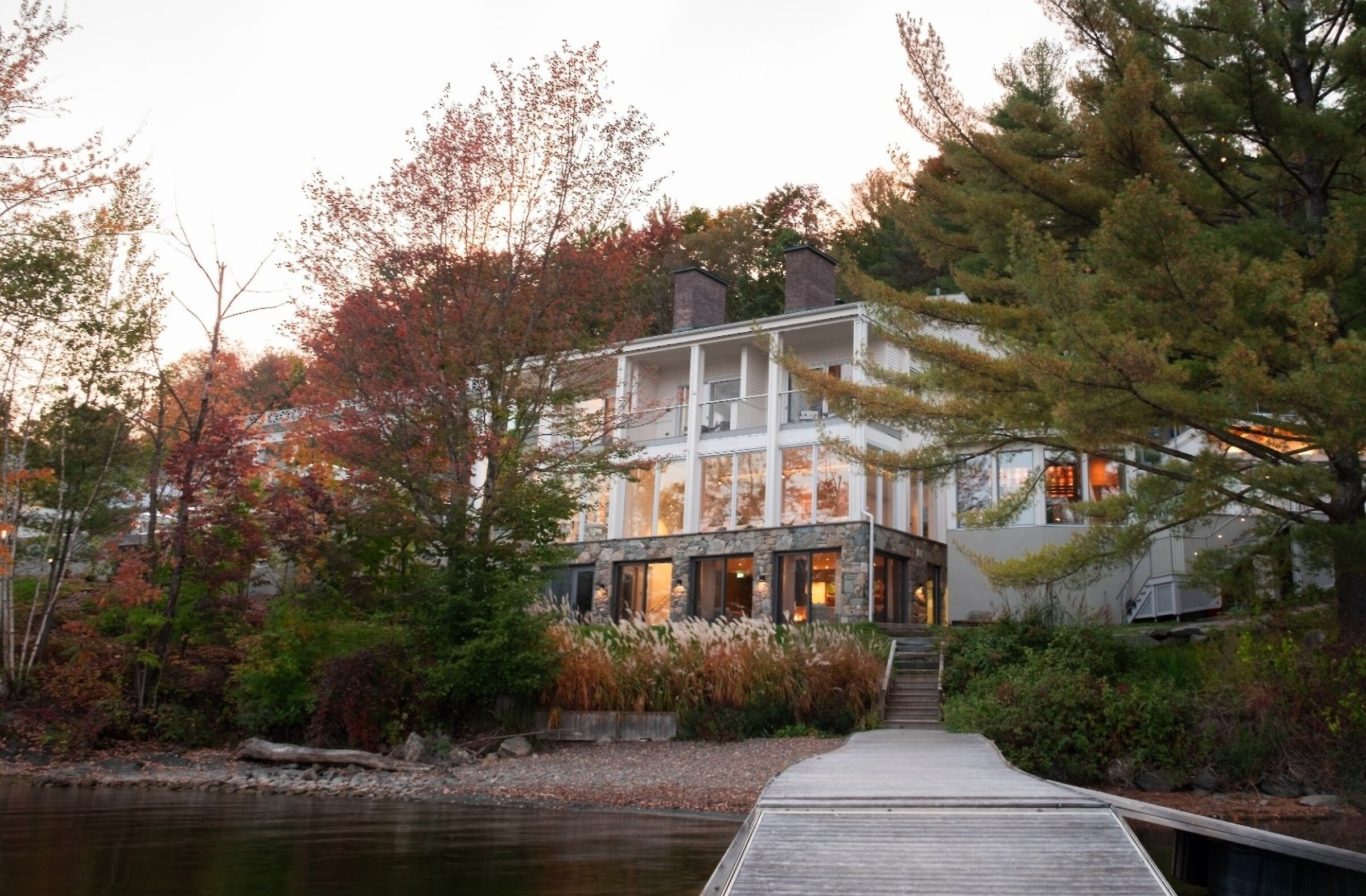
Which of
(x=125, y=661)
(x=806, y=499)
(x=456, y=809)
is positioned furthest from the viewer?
(x=806, y=499)

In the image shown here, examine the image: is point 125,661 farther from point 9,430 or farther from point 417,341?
point 417,341

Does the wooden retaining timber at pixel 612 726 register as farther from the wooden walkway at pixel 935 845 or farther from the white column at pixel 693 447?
the white column at pixel 693 447

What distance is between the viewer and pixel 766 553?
77.0 ft

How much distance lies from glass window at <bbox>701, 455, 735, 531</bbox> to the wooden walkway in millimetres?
18096

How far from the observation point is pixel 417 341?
1574 centimetres

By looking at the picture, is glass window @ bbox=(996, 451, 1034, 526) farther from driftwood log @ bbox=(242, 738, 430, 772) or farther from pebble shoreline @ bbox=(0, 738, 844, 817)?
driftwood log @ bbox=(242, 738, 430, 772)

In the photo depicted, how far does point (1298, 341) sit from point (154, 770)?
13701 mm

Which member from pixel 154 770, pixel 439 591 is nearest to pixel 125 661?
pixel 154 770

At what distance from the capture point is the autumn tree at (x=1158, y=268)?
1020 cm

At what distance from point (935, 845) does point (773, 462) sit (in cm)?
1917

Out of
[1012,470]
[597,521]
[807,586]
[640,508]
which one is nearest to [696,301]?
[640,508]

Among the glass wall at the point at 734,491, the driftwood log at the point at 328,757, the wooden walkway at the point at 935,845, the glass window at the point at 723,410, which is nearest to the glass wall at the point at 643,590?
the glass wall at the point at 734,491

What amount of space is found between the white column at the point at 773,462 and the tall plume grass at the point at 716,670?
8457 mm

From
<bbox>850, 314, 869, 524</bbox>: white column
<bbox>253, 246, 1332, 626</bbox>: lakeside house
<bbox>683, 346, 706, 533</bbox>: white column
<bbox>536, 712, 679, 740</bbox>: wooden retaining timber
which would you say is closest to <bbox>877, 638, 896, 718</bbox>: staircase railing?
<bbox>536, 712, 679, 740</bbox>: wooden retaining timber
